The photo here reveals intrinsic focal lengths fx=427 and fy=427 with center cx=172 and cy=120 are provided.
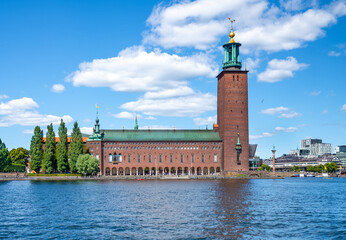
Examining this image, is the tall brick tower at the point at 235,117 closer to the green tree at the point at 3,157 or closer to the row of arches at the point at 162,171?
the row of arches at the point at 162,171

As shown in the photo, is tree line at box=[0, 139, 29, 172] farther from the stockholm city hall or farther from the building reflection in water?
the building reflection in water

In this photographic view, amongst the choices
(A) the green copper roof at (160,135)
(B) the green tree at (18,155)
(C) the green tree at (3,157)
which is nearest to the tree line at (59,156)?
(C) the green tree at (3,157)

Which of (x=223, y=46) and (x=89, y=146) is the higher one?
(x=223, y=46)

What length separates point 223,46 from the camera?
133375 mm

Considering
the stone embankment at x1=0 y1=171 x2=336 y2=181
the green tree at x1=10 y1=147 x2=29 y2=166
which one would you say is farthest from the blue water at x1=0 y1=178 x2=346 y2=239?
the green tree at x1=10 y1=147 x2=29 y2=166

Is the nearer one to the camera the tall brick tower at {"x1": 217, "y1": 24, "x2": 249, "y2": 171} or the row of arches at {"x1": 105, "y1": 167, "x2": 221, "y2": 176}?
the tall brick tower at {"x1": 217, "y1": 24, "x2": 249, "y2": 171}

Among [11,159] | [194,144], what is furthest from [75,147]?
[194,144]

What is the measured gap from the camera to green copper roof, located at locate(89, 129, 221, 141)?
13725 cm

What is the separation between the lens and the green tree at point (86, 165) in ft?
369

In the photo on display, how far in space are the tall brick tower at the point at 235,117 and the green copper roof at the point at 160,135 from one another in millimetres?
6470

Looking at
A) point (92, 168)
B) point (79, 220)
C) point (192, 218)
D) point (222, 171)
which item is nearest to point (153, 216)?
point (192, 218)

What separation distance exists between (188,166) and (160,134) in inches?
557

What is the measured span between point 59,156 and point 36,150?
20.7 feet

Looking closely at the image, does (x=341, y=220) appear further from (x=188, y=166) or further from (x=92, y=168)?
(x=188, y=166)
